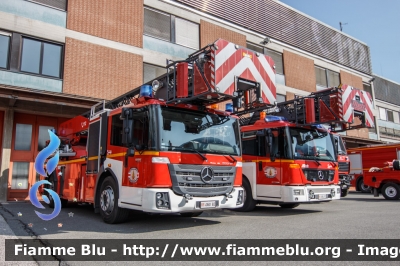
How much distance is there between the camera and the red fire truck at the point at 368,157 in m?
17.5

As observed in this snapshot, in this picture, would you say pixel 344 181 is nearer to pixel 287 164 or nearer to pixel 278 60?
pixel 287 164

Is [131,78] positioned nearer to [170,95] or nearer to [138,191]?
[170,95]

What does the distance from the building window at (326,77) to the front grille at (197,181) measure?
67.3 feet

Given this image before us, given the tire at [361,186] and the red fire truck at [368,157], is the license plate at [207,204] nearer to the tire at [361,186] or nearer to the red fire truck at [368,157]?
the red fire truck at [368,157]

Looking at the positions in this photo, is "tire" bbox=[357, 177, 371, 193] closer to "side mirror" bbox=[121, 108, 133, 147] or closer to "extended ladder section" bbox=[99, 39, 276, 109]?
"extended ladder section" bbox=[99, 39, 276, 109]

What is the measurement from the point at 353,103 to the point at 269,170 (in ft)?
11.6

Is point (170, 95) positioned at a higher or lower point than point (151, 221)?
higher

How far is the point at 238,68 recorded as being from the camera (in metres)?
6.67

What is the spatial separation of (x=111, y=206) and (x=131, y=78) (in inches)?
376

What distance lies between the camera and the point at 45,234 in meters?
5.92

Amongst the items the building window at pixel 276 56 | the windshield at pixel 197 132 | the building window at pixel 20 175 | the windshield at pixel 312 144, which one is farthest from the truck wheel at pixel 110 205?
the building window at pixel 276 56

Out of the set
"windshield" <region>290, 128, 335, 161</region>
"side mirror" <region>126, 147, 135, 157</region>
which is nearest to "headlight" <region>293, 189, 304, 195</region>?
"windshield" <region>290, 128, 335, 161</region>

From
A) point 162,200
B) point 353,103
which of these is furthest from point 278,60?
point 162,200

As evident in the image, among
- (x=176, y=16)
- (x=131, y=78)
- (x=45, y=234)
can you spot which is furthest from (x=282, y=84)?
(x=45, y=234)
